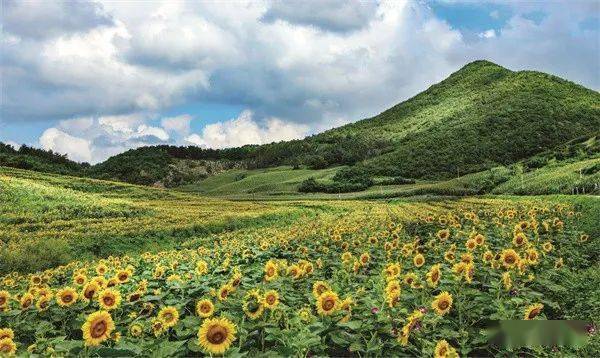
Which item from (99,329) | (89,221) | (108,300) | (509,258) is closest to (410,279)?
(509,258)

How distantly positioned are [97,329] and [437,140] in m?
111

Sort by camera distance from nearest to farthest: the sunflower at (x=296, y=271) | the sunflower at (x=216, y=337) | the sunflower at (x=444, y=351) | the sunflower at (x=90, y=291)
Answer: the sunflower at (x=216, y=337), the sunflower at (x=444, y=351), the sunflower at (x=90, y=291), the sunflower at (x=296, y=271)

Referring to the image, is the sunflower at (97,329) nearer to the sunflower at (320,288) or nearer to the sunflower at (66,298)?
the sunflower at (66,298)

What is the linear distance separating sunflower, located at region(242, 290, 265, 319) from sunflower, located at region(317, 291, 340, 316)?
0.54 meters

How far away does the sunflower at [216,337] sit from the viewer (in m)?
4.26

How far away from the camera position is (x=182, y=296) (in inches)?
262

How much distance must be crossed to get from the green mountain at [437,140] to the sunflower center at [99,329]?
277 ft

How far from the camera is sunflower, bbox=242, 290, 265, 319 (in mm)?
5332

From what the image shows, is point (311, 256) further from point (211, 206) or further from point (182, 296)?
point (211, 206)

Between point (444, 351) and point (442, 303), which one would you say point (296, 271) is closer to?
point (442, 303)

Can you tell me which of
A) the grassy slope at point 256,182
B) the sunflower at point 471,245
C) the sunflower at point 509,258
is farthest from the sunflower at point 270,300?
the grassy slope at point 256,182

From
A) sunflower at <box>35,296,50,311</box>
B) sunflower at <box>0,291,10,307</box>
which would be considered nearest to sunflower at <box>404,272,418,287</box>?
sunflower at <box>35,296,50,311</box>

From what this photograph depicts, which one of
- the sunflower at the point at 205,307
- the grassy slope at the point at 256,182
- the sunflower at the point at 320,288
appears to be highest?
the grassy slope at the point at 256,182

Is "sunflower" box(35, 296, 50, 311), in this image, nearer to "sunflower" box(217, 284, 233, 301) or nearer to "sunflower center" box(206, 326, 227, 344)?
"sunflower" box(217, 284, 233, 301)
